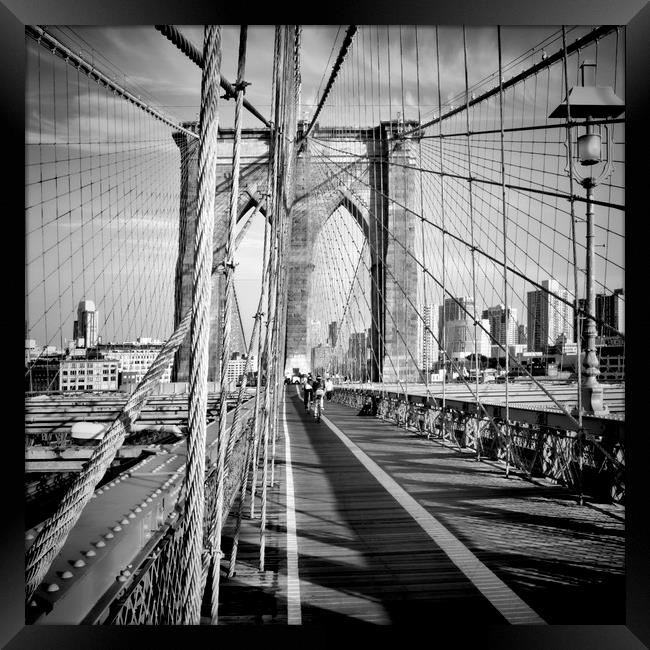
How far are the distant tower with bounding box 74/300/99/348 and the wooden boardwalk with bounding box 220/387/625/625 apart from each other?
4799 mm

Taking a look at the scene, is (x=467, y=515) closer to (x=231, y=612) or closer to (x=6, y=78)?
(x=231, y=612)

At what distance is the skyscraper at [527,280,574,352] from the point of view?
645cm

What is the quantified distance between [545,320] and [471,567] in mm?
4143

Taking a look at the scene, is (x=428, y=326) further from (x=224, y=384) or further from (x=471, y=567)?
(x=224, y=384)

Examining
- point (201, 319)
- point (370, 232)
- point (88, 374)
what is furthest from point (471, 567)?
point (370, 232)

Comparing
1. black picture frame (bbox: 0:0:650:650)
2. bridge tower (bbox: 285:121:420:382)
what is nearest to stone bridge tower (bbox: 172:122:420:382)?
bridge tower (bbox: 285:121:420:382)

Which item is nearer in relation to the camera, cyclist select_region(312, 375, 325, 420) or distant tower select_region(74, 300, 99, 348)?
distant tower select_region(74, 300, 99, 348)

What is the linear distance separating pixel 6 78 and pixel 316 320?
20990mm

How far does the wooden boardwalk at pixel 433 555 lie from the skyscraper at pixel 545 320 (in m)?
2.00

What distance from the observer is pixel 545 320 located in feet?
21.3

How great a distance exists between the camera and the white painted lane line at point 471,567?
2326 millimetres

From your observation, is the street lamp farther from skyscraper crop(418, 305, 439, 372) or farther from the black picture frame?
the black picture frame
